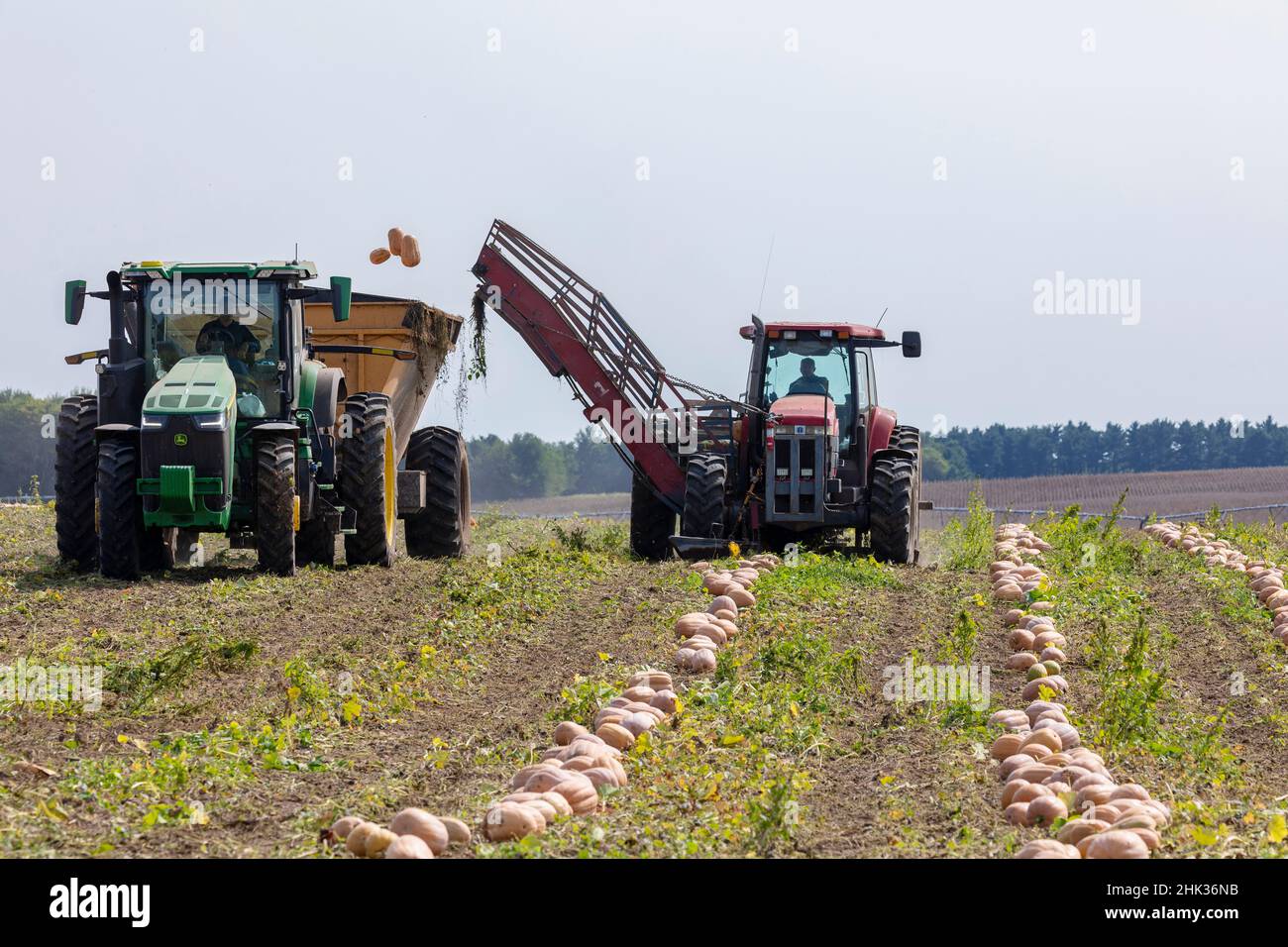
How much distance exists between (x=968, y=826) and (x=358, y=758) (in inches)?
112

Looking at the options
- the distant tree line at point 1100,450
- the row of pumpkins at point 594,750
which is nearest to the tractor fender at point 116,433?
the row of pumpkins at point 594,750

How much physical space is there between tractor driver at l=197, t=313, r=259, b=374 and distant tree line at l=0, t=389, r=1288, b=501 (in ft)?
183

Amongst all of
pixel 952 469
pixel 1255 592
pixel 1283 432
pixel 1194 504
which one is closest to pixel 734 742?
pixel 1255 592

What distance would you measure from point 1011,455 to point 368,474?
79.3 meters

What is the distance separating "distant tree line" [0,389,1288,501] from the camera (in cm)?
7788

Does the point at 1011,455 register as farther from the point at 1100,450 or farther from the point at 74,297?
the point at 74,297

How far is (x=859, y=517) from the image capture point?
16.8 metres

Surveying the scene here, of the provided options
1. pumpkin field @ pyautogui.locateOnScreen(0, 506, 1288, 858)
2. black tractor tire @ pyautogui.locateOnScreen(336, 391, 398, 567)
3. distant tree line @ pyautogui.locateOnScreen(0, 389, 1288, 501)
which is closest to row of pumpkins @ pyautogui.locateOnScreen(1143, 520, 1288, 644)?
pumpkin field @ pyautogui.locateOnScreen(0, 506, 1288, 858)

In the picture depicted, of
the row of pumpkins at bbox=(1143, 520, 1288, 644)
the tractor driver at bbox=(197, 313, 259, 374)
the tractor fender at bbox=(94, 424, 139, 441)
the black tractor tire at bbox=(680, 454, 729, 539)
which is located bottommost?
the row of pumpkins at bbox=(1143, 520, 1288, 644)

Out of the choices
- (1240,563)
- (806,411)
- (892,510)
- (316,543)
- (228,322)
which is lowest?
(1240,563)

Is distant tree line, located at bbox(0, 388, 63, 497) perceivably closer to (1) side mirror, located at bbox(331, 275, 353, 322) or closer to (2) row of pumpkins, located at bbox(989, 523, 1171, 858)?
(1) side mirror, located at bbox(331, 275, 353, 322)

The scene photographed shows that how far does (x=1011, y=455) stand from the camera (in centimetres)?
9094

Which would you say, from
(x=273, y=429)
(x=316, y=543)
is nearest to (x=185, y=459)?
(x=273, y=429)

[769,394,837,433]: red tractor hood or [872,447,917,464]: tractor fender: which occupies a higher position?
[769,394,837,433]: red tractor hood
